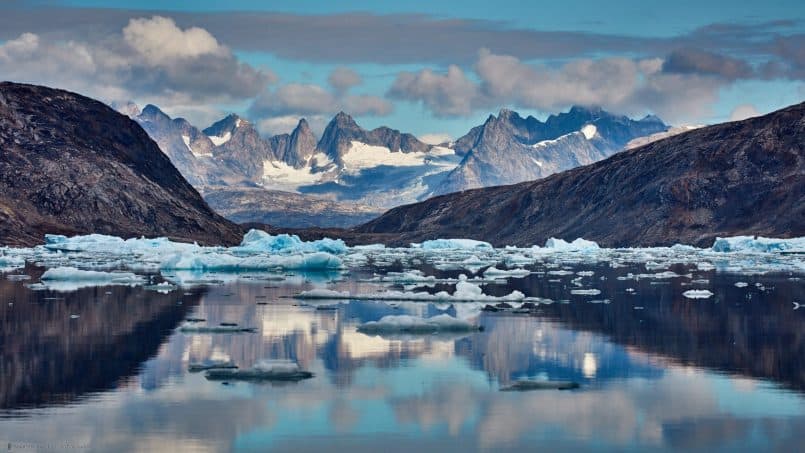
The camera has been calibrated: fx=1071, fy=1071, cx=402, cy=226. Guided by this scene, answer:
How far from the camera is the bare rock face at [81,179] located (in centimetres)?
14875

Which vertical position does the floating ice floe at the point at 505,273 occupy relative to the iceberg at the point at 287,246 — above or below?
below

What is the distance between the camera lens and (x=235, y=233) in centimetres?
18225

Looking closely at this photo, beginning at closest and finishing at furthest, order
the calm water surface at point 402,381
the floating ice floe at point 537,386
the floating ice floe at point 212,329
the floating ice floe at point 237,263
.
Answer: the calm water surface at point 402,381 < the floating ice floe at point 537,386 < the floating ice floe at point 212,329 < the floating ice floe at point 237,263

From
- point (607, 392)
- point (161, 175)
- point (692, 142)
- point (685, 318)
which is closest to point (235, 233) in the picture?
point (161, 175)

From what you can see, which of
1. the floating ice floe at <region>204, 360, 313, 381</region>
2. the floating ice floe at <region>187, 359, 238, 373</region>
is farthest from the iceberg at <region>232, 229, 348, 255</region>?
the floating ice floe at <region>204, 360, 313, 381</region>

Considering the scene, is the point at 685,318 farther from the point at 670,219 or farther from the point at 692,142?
the point at 692,142

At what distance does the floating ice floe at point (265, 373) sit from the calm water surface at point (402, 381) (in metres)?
0.53

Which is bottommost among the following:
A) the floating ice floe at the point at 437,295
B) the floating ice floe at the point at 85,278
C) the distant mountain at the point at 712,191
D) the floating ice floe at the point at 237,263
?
the floating ice floe at the point at 437,295

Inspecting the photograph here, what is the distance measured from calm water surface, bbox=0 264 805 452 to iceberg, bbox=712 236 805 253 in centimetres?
7982

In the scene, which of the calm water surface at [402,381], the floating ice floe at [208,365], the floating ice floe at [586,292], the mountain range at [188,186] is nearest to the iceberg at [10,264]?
the calm water surface at [402,381]

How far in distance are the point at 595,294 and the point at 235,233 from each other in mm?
138453

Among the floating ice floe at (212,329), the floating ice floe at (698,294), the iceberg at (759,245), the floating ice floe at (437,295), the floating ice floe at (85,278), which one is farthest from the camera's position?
the iceberg at (759,245)

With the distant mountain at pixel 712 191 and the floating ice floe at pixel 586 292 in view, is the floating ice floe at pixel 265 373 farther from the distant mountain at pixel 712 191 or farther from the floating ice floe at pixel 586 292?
the distant mountain at pixel 712 191

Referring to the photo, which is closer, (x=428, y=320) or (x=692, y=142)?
(x=428, y=320)
